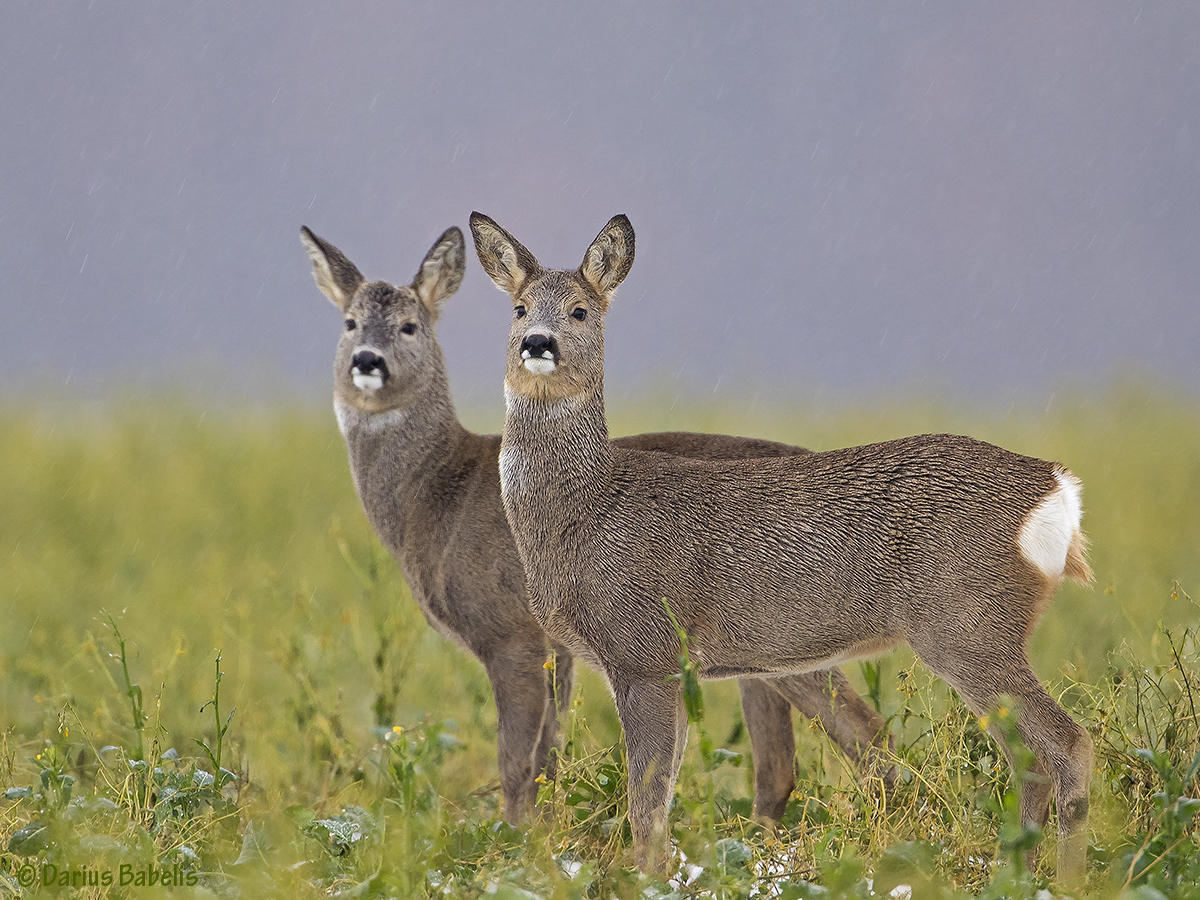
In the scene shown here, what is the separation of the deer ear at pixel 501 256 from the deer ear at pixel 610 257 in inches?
8.5

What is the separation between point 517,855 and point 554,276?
220 centimetres

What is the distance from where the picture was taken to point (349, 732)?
25.6 feet

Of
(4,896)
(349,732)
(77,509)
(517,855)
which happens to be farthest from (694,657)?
(77,509)

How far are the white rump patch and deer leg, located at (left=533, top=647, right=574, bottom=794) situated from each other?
7.26 feet

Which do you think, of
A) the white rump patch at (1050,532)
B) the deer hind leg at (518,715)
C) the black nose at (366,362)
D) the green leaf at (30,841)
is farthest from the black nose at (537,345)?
the green leaf at (30,841)

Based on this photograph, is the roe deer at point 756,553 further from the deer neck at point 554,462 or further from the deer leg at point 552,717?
the deer leg at point 552,717

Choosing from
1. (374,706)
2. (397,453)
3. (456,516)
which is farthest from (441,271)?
(374,706)

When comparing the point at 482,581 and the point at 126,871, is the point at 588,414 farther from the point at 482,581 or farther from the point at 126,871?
the point at 126,871

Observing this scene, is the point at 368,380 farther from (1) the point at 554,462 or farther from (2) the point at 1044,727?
(2) the point at 1044,727

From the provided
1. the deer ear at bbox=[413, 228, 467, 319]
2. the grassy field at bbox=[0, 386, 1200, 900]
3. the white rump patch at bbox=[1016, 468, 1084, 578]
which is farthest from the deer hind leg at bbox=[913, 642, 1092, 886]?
the deer ear at bbox=[413, 228, 467, 319]

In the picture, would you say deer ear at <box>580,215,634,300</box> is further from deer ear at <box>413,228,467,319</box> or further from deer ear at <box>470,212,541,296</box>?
deer ear at <box>413,228,467,319</box>

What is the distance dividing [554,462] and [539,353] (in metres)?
0.47

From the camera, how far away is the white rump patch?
453 cm

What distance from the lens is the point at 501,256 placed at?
5133 mm
